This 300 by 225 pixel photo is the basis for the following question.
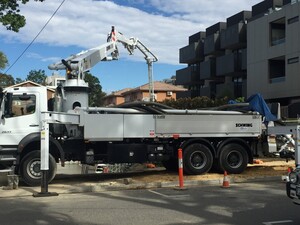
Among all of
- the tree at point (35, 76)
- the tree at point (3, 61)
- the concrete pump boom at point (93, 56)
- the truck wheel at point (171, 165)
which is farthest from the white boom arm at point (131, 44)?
the tree at point (35, 76)

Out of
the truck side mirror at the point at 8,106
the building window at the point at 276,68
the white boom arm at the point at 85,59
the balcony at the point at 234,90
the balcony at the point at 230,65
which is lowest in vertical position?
the truck side mirror at the point at 8,106

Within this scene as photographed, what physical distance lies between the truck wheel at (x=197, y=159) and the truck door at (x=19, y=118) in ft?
15.3

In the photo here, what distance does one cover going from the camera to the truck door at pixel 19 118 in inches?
517

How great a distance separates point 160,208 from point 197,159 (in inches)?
202

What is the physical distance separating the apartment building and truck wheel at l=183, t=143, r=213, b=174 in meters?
23.0

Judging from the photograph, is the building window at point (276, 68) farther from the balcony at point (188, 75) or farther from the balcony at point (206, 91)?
the balcony at point (188, 75)

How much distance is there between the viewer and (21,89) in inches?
523

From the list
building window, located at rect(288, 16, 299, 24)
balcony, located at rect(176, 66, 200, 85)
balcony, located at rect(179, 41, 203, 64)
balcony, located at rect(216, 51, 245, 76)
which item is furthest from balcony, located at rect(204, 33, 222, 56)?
building window, located at rect(288, 16, 299, 24)

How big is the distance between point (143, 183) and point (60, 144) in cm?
271

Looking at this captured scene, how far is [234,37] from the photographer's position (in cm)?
4638

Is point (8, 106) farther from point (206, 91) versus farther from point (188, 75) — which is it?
point (188, 75)

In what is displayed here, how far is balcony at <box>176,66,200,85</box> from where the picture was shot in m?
57.2

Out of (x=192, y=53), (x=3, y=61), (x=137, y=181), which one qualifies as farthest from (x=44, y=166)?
(x=3, y=61)

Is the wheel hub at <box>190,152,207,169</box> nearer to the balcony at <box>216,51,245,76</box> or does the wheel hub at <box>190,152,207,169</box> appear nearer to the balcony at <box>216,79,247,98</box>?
the balcony at <box>216,79,247,98</box>
